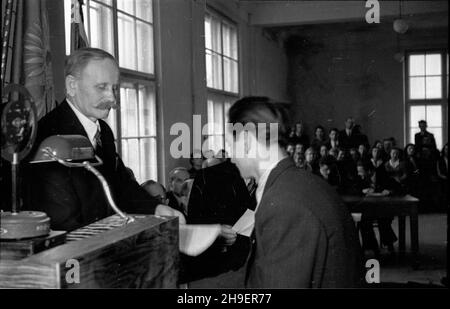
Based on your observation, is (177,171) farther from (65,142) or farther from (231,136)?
(65,142)

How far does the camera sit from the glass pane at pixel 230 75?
2.27 meters

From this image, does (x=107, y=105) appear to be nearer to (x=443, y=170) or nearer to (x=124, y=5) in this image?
(x=124, y=5)

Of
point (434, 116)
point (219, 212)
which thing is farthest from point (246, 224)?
point (434, 116)

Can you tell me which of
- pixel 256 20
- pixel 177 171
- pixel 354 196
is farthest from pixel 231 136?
pixel 354 196

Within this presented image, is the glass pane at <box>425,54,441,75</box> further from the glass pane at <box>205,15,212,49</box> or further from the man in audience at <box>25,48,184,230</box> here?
the man in audience at <box>25,48,184,230</box>

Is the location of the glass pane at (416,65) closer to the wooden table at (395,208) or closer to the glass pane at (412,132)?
the glass pane at (412,132)

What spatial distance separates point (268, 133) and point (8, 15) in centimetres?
135

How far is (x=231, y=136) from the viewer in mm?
1751

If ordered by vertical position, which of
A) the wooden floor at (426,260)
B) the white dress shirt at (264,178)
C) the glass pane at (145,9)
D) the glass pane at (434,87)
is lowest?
the wooden floor at (426,260)

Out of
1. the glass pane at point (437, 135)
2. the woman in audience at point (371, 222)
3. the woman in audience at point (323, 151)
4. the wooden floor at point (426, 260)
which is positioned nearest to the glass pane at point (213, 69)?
the woman in audience at point (323, 151)

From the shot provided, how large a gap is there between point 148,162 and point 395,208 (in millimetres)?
1262

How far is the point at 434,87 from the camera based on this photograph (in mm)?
2412

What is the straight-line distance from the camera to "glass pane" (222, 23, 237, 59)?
2434mm

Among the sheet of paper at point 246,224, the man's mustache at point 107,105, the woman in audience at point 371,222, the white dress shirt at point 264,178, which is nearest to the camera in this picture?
the white dress shirt at point 264,178
